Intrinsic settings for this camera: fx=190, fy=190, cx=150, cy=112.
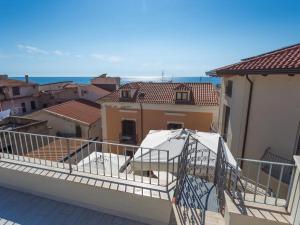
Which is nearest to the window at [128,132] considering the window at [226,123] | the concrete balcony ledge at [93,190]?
the window at [226,123]

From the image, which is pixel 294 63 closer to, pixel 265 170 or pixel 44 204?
pixel 265 170

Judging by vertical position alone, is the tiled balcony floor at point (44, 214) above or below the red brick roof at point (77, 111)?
above

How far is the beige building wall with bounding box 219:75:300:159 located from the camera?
5.41m

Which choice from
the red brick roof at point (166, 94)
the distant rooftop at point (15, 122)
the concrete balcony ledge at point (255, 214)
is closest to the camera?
the concrete balcony ledge at point (255, 214)

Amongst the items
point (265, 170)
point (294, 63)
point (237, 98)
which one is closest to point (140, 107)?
point (237, 98)

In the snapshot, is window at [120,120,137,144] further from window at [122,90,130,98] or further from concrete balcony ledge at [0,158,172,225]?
concrete balcony ledge at [0,158,172,225]

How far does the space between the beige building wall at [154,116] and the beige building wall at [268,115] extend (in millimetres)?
5180

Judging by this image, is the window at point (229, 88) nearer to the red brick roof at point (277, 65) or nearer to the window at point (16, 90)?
the red brick roof at point (277, 65)

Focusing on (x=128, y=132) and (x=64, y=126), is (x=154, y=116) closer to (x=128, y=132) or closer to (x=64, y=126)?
(x=128, y=132)

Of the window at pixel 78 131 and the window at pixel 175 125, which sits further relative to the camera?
the window at pixel 78 131

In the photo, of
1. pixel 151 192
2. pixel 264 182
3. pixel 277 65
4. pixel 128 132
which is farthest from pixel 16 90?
pixel 277 65

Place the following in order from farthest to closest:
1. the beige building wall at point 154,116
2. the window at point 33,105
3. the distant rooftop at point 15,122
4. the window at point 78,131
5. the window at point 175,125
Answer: the window at point 33,105 → the window at point 78,131 → the distant rooftop at point 15,122 → the window at point 175,125 → the beige building wall at point 154,116

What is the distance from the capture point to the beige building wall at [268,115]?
5.41 m

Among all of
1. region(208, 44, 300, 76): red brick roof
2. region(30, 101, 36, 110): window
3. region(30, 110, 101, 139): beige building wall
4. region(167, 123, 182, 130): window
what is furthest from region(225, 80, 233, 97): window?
region(30, 101, 36, 110): window
